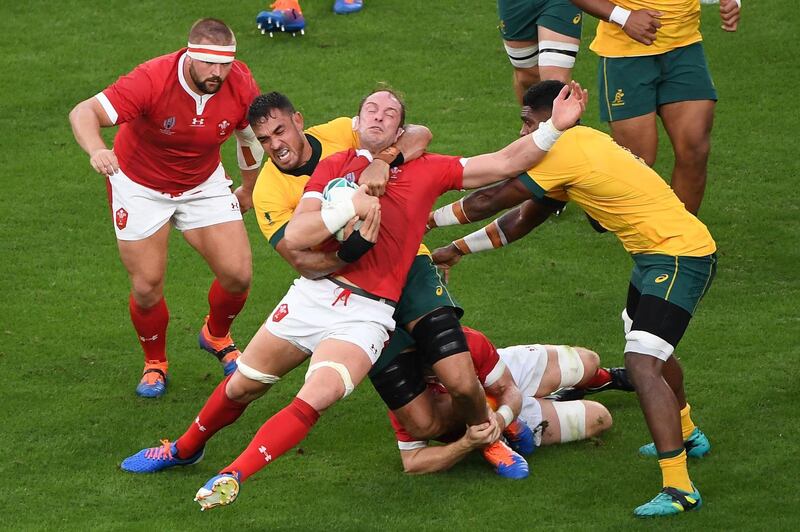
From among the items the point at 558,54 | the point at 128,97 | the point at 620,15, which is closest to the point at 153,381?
the point at 128,97

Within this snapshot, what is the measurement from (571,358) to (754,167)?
15.4 ft

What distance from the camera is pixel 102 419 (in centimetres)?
797

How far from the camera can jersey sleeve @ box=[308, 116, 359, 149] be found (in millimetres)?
7520

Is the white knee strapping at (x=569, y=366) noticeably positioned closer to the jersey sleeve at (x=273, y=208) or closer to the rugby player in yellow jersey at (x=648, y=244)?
the rugby player in yellow jersey at (x=648, y=244)

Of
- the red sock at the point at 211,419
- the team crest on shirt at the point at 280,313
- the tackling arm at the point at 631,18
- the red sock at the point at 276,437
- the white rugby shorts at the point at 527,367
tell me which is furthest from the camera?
the tackling arm at the point at 631,18

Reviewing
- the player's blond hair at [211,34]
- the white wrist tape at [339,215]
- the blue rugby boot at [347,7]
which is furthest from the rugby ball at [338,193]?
the blue rugby boot at [347,7]

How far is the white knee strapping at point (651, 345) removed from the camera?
257 inches

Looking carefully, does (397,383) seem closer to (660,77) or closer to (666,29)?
Result: (660,77)

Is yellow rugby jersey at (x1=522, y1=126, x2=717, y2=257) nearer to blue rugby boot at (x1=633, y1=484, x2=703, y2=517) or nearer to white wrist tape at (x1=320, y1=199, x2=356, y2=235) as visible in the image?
white wrist tape at (x1=320, y1=199, x2=356, y2=235)

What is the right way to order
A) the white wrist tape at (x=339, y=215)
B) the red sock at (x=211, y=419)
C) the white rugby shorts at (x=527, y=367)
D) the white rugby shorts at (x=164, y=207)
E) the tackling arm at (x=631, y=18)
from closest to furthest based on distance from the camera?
1. the white wrist tape at (x=339, y=215)
2. the red sock at (x=211, y=419)
3. the white rugby shorts at (x=527, y=367)
4. the white rugby shorts at (x=164, y=207)
5. the tackling arm at (x=631, y=18)

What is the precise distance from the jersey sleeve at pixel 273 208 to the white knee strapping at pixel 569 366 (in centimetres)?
178

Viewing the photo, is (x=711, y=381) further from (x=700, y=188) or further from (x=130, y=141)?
(x=130, y=141)

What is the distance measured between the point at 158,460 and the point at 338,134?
207 cm

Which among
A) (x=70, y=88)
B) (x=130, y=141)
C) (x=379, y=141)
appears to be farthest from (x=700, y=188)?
(x=70, y=88)
